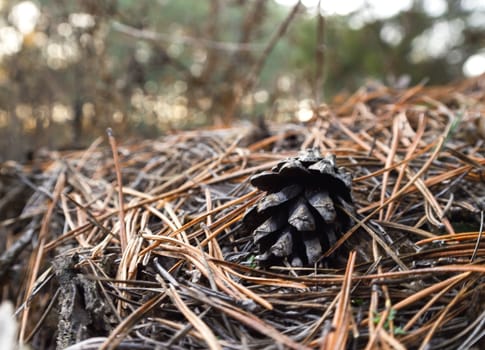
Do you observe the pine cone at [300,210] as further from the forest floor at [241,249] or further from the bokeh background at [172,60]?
the bokeh background at [172,60]

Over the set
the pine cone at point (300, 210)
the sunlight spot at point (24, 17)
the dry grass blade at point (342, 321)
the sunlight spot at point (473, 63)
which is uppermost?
the sunlight spot at point (24, 17)

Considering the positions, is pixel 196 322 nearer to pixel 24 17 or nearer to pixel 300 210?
pixel 300 210

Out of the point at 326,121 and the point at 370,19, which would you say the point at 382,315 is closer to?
the point at 326,121

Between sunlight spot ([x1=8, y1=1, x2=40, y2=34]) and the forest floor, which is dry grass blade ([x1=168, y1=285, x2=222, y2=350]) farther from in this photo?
sunlight spot ([x1=8, y1=1, x2=40, y2=34])

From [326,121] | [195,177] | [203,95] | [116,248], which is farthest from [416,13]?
[116,248]

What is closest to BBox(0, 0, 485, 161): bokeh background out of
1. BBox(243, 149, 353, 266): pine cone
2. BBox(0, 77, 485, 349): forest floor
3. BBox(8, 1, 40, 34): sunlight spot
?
BBox(8, 1, 40, 34): sunlight spot

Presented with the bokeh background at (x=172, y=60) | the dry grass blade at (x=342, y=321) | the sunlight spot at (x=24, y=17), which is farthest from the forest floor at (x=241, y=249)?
the sunlight spot at (x=24, y=17)
